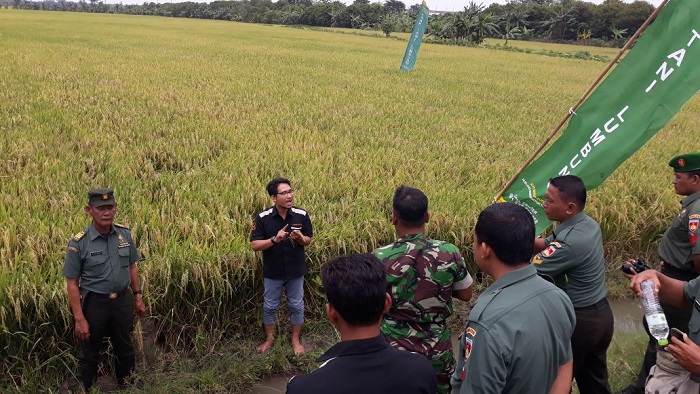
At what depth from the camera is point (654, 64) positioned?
317 cm

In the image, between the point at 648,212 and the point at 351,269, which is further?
the point at 648,212

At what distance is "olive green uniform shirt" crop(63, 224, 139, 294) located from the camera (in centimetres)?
299

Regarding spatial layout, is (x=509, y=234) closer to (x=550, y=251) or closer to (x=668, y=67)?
(x=550, y=251)

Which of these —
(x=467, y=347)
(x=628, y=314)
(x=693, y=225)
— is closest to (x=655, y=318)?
(x=467, y=347)

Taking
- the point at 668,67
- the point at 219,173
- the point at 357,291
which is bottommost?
the point at 219,173

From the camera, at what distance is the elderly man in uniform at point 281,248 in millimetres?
3629

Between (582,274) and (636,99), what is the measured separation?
4.19 ft

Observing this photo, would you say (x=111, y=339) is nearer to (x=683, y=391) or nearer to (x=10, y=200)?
(x=10, y=200)

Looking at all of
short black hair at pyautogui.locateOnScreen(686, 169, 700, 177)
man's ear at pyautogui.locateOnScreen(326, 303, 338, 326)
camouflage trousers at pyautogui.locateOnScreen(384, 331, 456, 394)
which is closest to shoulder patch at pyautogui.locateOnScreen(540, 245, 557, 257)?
camouflage trousers at pyautogui.locateOnScreen(384, 331, 456, 394)

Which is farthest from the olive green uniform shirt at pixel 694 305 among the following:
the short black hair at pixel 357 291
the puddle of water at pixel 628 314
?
the puddle of water at pixel 628 314

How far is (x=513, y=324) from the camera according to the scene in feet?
5.73

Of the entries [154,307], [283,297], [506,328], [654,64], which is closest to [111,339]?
[154,307]

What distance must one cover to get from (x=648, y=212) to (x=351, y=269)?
5.96 meters

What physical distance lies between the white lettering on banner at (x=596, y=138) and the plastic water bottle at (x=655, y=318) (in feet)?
4.91
